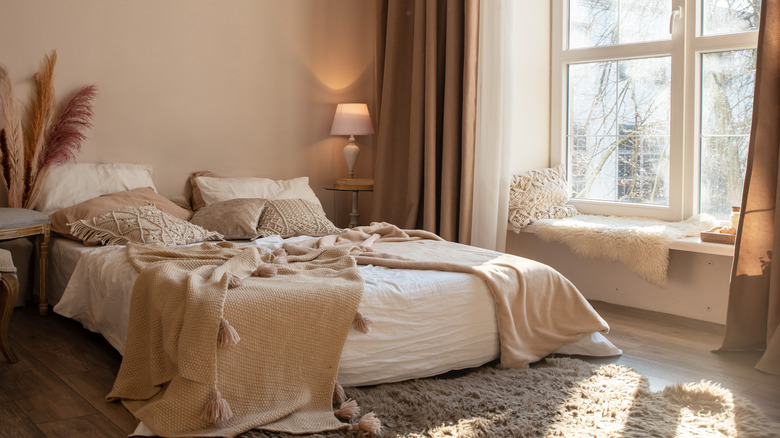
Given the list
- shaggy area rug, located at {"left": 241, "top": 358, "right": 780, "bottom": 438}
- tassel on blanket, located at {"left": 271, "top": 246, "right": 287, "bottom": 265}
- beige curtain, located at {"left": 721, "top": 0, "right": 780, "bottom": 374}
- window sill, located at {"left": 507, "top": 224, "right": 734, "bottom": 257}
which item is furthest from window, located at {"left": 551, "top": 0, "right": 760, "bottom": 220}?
tassel on blanket, located at {"left": 271, "top": 246, "right": 287, "bottom": 265}

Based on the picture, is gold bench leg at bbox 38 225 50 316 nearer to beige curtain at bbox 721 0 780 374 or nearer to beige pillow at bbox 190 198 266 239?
beige pillow at bbox 190 198 266 239

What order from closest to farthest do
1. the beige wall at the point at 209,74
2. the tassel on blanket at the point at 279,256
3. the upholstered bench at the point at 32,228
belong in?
the tassel on blanket at the point at 279,256 < the upholstered bench at the point at 32,228 < the beige wall at the point at 209,74

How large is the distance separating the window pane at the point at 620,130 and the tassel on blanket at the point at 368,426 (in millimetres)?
2568

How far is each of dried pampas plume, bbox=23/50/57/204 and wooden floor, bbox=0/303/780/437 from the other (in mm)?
706

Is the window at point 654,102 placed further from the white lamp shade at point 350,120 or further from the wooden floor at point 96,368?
the white lamp shade at point 350,120

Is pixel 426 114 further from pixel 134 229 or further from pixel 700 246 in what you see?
pixel 134 229

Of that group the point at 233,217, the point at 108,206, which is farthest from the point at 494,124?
the point at 108,206

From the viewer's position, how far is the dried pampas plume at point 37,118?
3500 millimetres

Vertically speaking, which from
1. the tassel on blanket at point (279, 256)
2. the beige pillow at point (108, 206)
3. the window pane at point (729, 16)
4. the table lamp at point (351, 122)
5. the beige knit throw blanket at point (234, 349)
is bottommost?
the beige knit throw blanket at point (234, 349)

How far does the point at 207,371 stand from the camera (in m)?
2.01

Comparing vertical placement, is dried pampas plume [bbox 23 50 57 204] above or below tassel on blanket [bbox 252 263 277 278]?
above

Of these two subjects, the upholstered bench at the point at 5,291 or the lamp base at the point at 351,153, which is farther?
the lamp base at the point at 351,153

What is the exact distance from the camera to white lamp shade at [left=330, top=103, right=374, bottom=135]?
14.8 ft

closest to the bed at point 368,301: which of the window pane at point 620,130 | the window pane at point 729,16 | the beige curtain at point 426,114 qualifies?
the beige curtain at point 426,114
